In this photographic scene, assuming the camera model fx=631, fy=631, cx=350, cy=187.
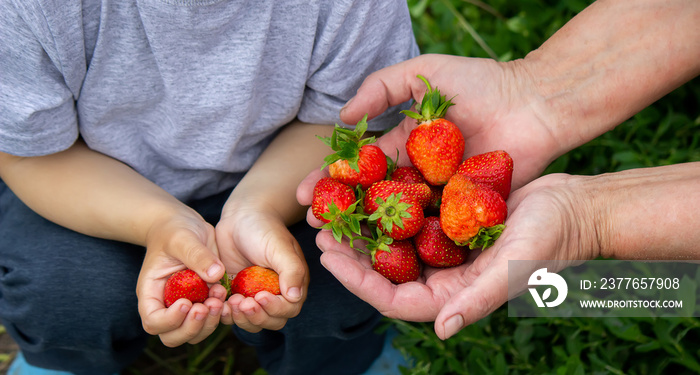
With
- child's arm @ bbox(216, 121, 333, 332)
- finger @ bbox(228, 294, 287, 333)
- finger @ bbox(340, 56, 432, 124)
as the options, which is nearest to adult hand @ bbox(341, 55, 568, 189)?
finger @ bbox(340, 56, 432, 124)

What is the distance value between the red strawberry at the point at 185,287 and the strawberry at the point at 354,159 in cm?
32

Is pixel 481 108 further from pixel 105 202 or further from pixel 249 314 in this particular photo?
pixel 105 202

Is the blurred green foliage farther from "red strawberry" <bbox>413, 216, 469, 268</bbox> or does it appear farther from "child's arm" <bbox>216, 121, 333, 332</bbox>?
"child's arm" <bbox>216, 121, 333, 332</bbox>

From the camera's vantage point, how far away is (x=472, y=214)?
112 centimetres

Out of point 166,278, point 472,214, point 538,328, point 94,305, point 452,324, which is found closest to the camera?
point 452,324

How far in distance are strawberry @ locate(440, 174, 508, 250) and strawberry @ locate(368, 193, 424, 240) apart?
5cm

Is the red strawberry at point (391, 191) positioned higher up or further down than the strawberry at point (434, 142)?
further down

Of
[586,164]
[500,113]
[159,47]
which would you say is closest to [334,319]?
[500,113]

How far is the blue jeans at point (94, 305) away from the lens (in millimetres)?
1452

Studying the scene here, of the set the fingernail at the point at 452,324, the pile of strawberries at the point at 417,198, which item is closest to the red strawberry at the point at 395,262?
the pile of strawberries at the point at 417,198

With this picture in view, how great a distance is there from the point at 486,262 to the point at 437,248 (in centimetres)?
11

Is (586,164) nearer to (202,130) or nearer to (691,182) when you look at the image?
(691,182)

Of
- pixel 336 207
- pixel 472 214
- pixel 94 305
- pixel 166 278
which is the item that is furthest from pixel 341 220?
pixel 94 305

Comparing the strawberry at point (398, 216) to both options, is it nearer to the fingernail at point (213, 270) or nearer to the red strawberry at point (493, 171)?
the red strawberry at point (493, 171)
